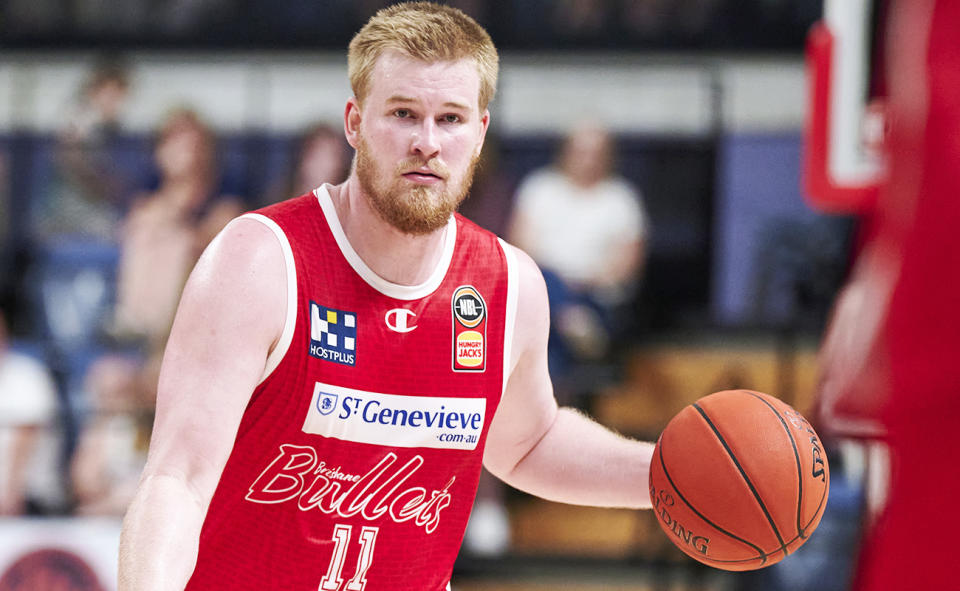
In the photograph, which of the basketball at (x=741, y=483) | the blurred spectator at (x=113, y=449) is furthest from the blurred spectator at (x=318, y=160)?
the basketball at (x=741, y=483)

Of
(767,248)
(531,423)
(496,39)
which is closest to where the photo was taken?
(531,423)

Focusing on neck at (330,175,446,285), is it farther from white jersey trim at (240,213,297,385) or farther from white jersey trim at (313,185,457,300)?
white jersey trim at (240,213,297,385)

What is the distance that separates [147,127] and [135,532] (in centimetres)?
748

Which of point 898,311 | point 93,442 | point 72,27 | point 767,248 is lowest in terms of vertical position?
point 93,442

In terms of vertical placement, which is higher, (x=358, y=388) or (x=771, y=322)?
(x=358, y=388)

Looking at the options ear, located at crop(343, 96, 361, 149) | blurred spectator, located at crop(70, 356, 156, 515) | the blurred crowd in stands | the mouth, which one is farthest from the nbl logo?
the blurred crowd in stands

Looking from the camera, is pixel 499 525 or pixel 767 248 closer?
pixel 499 525

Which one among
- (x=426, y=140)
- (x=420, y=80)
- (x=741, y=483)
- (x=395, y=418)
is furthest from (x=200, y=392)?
(x=741, y=483)

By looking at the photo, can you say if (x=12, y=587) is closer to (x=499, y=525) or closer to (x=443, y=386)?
(x=499, y=525)

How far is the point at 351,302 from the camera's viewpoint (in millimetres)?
3039

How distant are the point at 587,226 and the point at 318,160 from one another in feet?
5.89

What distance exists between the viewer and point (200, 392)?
2641mm

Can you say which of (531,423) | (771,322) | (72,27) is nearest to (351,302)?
(531,423)

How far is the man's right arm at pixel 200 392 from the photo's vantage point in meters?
2.46
